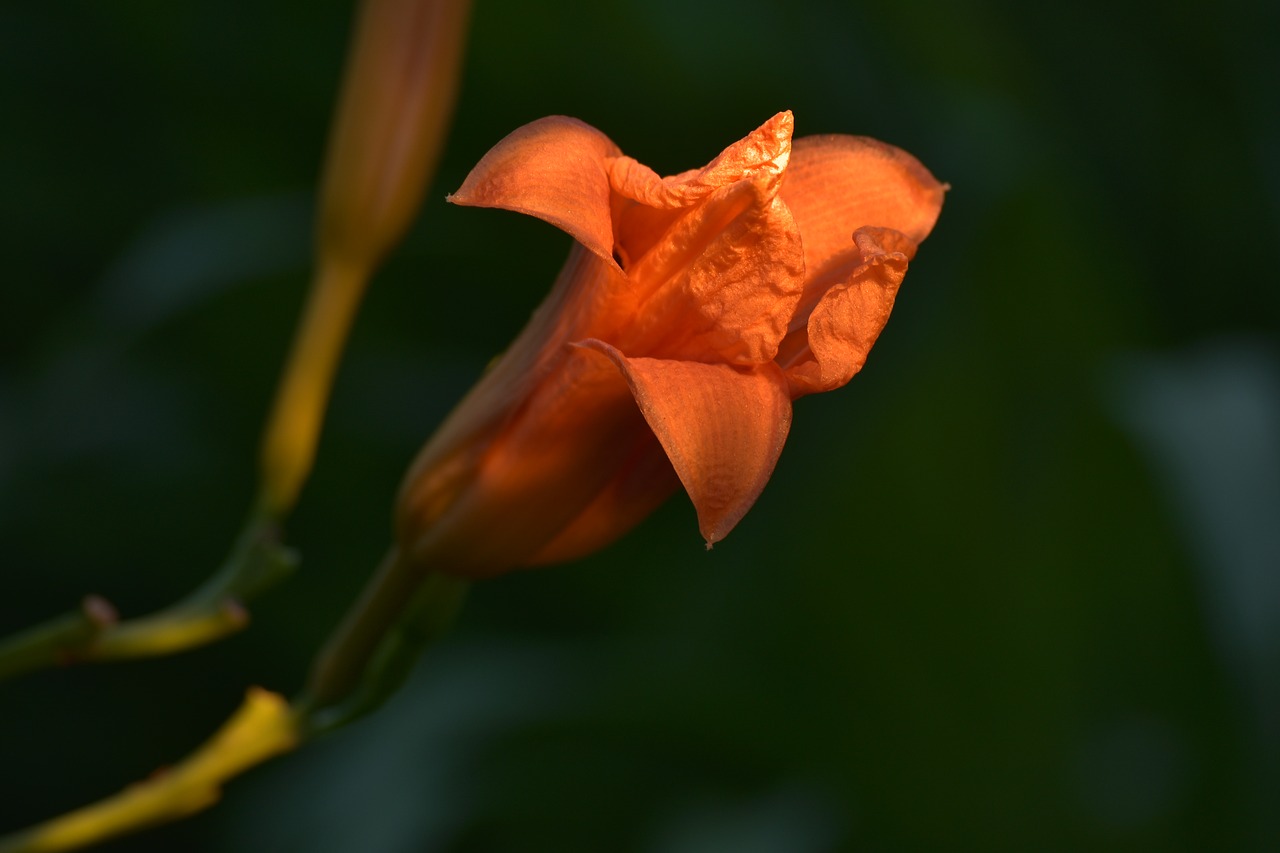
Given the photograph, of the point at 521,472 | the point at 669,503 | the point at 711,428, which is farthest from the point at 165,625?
the point at 669,503

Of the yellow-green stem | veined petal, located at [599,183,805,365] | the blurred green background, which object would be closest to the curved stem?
the yellow-green stem

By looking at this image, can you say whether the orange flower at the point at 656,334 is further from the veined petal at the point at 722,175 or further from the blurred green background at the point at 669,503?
the blurred green background at the point at 669,503

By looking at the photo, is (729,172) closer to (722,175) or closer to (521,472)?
(722,175)

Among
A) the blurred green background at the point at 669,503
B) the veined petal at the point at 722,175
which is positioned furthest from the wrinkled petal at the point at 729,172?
the blurred green background at the point at 669,503

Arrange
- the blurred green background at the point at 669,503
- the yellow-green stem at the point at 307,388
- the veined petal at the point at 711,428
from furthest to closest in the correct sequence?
the blurred green background at the point at 669,503, the yellow-green stem at the point at 307,388, the veined petal at the point at 711,428

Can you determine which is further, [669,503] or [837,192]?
[669,503]

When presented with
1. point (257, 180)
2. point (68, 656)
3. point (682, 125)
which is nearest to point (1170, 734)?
point (682, 125)

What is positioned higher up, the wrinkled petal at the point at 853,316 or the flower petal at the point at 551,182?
the flower petal at the point at 551,182
